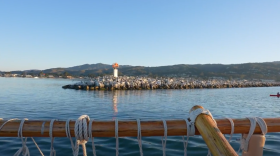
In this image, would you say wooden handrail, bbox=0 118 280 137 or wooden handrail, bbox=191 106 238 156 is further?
wooden handrail, bbox=0 118 280 137

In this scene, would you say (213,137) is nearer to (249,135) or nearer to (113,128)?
(249,135)

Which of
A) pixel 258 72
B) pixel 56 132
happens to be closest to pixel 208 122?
pixel 56 132

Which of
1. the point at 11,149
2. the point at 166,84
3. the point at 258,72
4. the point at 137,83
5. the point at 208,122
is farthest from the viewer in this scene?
the point at 258,72

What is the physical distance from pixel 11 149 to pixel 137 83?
29573 millimetres

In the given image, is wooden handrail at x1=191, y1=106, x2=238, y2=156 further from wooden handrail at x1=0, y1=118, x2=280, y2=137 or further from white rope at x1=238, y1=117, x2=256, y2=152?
white rope at x1=238, y1=117, x2=256, y2=152

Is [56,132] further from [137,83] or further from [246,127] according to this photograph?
[137,83]

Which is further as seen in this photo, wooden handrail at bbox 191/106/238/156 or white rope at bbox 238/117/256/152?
white rope at bbox 238/117/256/152

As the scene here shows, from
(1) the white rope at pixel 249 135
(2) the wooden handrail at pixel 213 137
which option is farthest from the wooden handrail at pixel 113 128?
(2) the wooden handrail at pixel 213 137

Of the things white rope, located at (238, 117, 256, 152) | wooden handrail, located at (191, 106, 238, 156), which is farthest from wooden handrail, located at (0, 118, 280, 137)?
wooden handrail, located at (191, 106, 238, 156)

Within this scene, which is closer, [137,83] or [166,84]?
[137,83]

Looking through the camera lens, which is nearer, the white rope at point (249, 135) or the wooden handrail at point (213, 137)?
the wooden handrail at point (213, 137)

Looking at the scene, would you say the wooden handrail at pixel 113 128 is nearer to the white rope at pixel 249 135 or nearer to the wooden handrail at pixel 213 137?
the white rope at pixel 249 135

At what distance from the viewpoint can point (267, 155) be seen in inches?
212

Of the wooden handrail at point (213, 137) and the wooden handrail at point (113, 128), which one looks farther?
the wooden handrail at point (113, 128)
